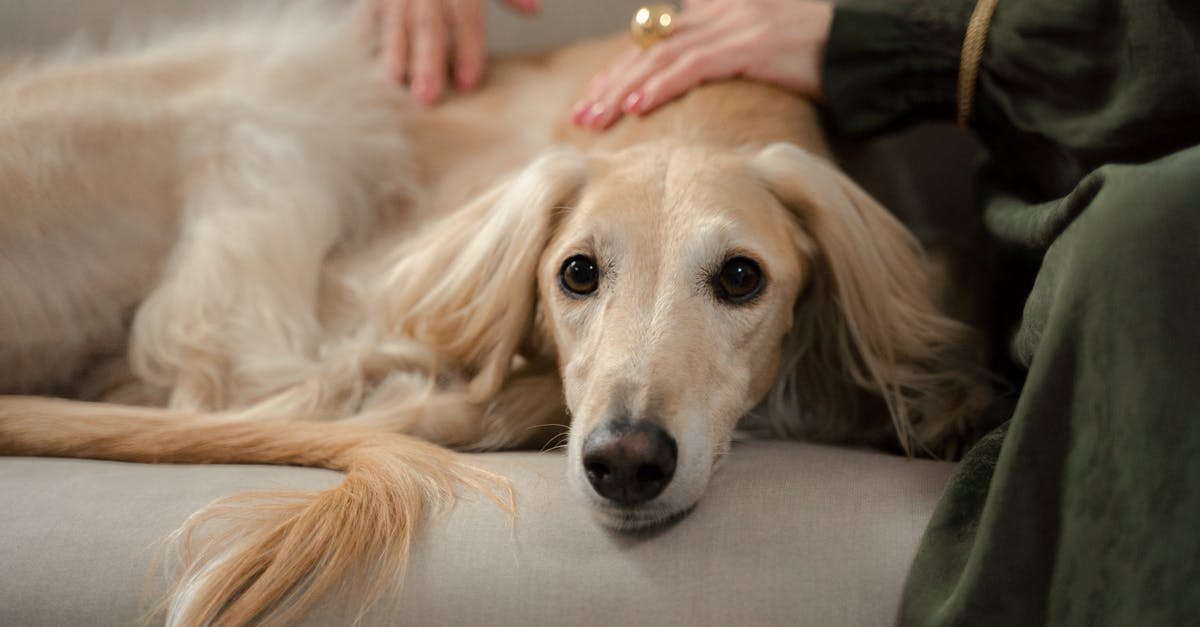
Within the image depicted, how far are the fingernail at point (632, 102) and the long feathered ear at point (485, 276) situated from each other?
0.76 ft

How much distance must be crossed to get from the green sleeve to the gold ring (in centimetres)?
25

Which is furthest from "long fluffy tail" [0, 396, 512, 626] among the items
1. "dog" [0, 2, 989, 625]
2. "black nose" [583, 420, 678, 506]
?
"black nose" [583, 420, 678, 506]

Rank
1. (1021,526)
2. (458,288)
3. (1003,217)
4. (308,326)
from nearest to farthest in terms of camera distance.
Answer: (1021,526)
(1003,217)
(458,288)
(308,326)

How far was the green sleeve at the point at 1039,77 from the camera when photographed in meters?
1.01

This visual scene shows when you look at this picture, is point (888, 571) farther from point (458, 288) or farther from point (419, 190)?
point (419, 190)

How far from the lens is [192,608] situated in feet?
2.75

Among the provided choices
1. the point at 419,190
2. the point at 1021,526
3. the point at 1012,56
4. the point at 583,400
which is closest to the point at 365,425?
the point at 583,400

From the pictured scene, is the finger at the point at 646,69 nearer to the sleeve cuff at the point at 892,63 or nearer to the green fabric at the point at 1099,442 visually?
the sleeve cuff at the point at 892,63

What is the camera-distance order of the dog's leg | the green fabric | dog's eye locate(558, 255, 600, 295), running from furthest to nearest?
the dog's leg → dog's eye locate(558, 255, 600, 295) → the green fabric

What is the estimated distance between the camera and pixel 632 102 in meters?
1.48

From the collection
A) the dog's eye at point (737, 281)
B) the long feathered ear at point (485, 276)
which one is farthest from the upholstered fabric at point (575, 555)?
the long feathered ear at point (485, 276)

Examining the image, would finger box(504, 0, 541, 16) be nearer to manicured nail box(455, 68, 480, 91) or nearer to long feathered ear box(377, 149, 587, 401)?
manicured nail box(455, 68, 480, 91)

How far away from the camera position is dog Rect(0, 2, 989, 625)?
3.05ft

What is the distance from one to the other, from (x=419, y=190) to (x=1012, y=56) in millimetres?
952
